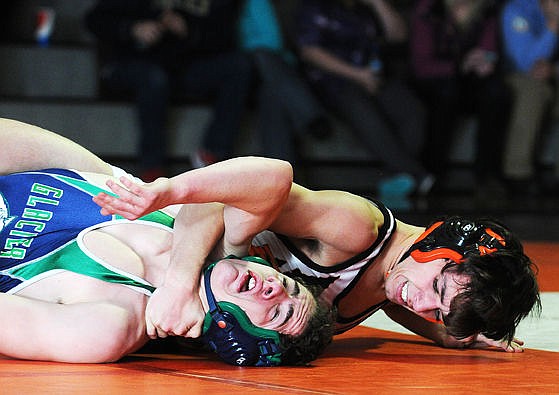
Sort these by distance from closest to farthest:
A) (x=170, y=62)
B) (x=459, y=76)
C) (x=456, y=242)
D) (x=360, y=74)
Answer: (x=456, y=242) < (x=170, y=62) < (x=360, y=74) < (x=459, y=76)

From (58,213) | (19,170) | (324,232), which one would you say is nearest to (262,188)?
(324,232)

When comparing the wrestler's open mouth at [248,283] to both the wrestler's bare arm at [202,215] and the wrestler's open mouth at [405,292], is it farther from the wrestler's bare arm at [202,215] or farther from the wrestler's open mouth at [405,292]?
the wrestler's open mouth at [405,292]

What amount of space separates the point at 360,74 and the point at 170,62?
4.03 feet

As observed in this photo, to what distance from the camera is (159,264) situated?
2365 millimetres

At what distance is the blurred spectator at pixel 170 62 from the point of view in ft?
19.5

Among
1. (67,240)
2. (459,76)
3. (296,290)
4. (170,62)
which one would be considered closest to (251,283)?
(296,290)

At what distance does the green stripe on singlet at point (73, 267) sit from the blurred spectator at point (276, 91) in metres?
3.88

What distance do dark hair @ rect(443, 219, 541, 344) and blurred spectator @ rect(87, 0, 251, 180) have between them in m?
3.84

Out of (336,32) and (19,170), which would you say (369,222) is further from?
(336,32)

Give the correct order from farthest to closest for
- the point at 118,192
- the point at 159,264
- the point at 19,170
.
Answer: the point at 19,170, the point at 159,264, the point at 118,192

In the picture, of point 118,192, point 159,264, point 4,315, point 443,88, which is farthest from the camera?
point 443,88

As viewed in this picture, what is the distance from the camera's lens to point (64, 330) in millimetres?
2162

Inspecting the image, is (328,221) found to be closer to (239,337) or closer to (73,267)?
(239,337)

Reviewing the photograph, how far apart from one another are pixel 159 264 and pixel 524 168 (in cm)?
497
